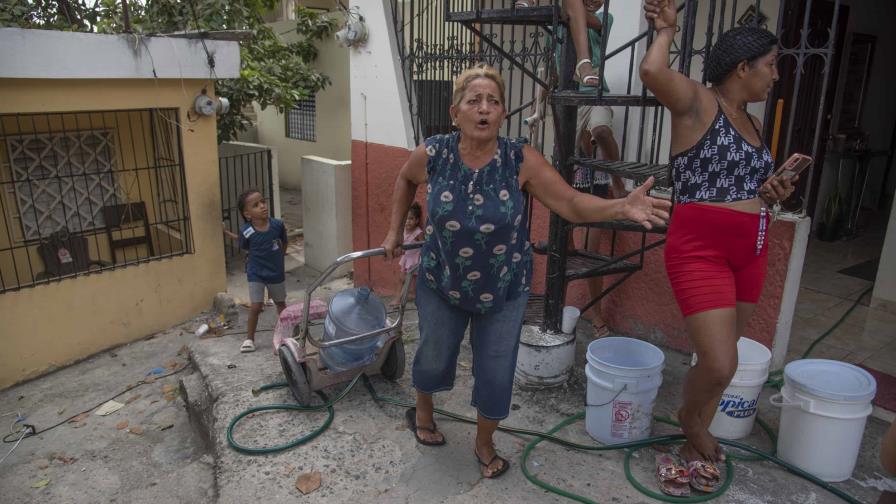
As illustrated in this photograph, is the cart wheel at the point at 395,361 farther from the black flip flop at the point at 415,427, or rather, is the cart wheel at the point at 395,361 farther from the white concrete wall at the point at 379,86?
the white concrete wall at the point at 379,86

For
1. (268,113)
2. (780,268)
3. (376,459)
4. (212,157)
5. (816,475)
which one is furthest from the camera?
(268,113)

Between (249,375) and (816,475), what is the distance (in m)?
3.48

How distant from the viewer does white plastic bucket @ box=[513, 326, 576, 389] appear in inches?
148

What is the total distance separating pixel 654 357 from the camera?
3.39 m

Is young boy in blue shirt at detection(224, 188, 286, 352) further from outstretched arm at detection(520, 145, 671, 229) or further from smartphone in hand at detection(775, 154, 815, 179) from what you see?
smartphone in hand at detection(775, 154, 815, 179)

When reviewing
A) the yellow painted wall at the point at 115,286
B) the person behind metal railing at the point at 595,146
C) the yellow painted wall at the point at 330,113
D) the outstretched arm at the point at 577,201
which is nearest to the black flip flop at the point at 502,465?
the outstretched arm at the point at 577,201

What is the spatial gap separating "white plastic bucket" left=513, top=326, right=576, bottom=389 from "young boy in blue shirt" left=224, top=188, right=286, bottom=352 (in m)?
2.76

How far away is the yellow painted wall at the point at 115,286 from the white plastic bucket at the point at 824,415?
6.09 metres

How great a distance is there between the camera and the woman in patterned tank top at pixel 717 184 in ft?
8.55

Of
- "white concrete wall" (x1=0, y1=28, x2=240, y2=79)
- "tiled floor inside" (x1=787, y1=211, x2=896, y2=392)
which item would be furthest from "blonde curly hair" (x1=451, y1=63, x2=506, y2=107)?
"white concrete wall" (x1=0, y1=28, x2=240, y2=79)

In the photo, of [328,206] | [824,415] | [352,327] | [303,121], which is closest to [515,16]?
[352,327]

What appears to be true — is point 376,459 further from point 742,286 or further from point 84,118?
point 84,118

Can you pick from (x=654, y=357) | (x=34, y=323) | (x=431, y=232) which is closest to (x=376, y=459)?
(x=431, y=232)

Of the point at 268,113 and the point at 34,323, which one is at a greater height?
the point at 268,113
